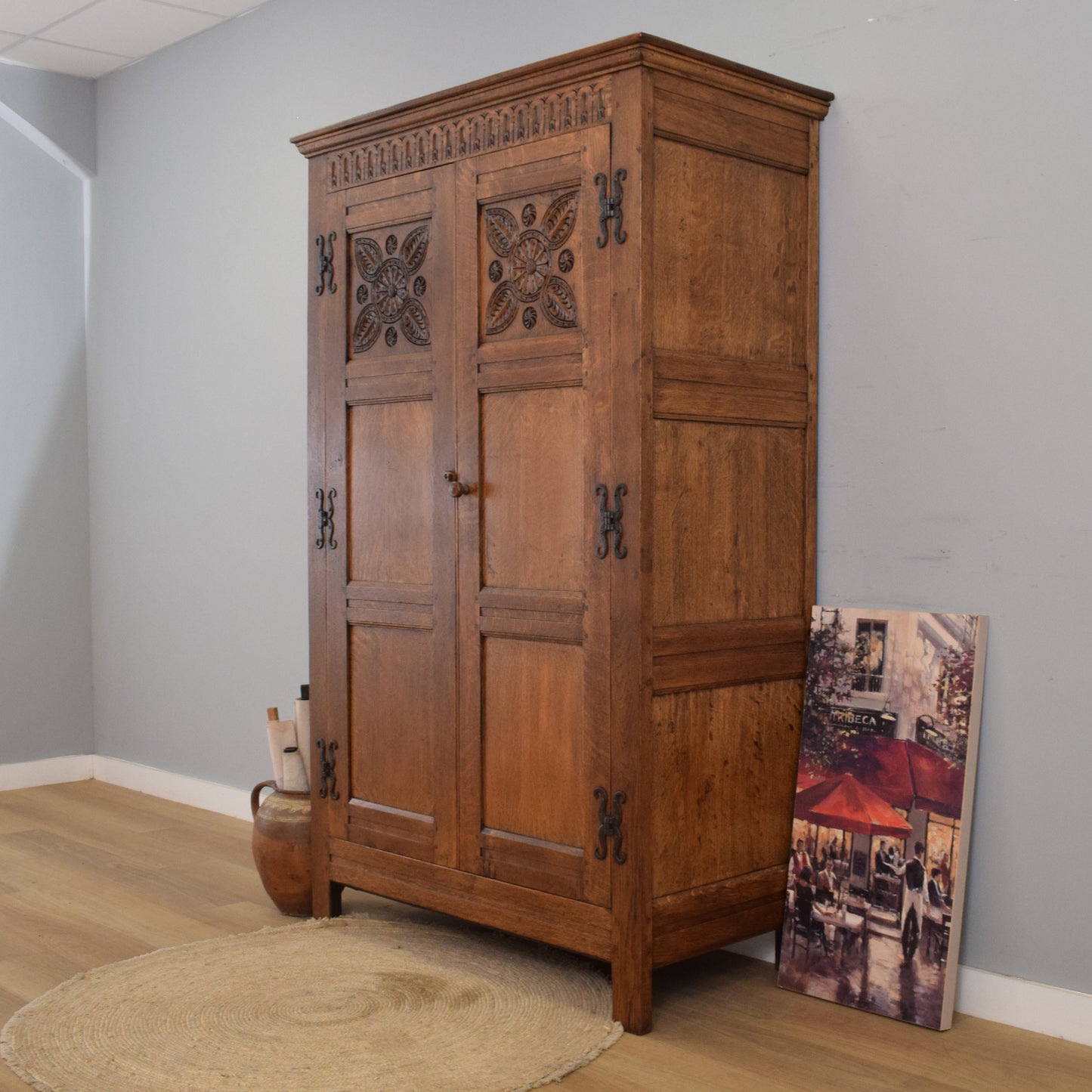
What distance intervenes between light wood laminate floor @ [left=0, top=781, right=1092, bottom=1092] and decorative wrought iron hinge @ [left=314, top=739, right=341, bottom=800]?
388mm

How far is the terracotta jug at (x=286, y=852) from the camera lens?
3.56 m

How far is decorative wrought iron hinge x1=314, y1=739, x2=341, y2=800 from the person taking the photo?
346 cm

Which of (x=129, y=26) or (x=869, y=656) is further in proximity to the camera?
(x=129, y=26)

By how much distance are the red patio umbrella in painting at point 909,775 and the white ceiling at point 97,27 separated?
11.3 ft

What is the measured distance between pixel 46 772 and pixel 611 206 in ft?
12.6

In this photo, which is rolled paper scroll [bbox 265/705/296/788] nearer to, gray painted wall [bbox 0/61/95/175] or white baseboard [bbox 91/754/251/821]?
white baseboard [bbox 91/754/251/821]

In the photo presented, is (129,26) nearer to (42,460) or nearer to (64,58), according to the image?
(64,58)

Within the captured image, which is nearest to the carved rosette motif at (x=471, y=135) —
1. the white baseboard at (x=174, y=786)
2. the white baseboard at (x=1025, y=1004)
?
the white baseboard at (x=1025, y=1004)

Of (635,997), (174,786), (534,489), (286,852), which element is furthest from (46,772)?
(635,997)

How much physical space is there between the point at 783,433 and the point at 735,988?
129cm

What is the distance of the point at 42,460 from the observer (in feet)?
17.8

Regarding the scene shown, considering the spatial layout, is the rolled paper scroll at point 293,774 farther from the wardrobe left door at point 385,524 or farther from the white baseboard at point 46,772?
the white baseboard at point 46,772

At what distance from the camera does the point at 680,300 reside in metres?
2.79

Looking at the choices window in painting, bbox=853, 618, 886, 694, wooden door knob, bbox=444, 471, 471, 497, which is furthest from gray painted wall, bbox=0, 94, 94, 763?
window in painting, bbox=853, 618, 886, 694
